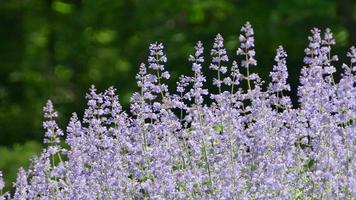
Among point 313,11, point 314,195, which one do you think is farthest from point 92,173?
point 313,11

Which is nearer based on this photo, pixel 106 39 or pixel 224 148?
pixel 224 148

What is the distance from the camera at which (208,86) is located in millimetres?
11133

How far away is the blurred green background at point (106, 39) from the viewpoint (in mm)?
10781

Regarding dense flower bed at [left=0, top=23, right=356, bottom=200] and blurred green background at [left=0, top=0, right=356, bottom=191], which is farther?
blurred green background at [left=0, top=0, right=356, bottom=191]

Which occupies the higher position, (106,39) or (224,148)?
(106,39)

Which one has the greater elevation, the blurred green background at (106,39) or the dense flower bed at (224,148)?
the blurred green background at (106,39)

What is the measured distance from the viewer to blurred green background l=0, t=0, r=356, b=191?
35.4ft

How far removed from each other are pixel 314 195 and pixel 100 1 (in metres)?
7.97

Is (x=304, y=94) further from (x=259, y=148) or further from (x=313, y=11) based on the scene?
(x=313, y=11)

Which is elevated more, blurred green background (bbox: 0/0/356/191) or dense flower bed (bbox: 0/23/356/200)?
blurred green background (bbox: 0/0/356/191)

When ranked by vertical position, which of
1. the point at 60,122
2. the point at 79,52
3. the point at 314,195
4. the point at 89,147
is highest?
the point at 79,52

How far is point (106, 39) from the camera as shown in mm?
12266

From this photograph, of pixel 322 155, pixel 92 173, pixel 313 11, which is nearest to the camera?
pixel 322 155

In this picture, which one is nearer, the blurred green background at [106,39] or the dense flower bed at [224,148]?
the dense flower bed at [224,148]
